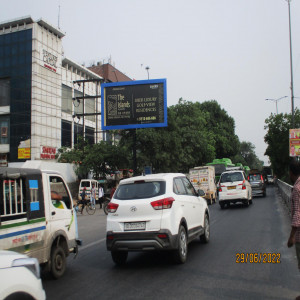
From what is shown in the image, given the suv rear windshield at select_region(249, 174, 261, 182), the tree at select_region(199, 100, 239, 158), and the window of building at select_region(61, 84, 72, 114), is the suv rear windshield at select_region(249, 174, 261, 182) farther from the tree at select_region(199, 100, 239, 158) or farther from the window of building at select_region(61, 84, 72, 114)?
the tree at select_region(199, 100, 239, 158)

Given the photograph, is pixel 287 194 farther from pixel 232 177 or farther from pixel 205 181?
pixel 205 181

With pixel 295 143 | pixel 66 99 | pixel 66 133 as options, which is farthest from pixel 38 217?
pixel 66 99

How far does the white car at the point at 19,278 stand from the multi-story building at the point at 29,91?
3977cm

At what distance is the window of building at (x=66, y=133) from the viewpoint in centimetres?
4903

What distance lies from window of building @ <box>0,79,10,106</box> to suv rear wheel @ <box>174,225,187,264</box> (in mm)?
42706

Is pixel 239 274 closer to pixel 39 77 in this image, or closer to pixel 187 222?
pixel 187 222

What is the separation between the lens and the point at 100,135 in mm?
63594

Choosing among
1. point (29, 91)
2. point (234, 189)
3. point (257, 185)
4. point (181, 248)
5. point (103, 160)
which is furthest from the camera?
point (29, 91)

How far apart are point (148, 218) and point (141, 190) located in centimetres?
66

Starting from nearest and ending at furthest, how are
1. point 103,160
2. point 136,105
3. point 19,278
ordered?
point 19,278 < point 136,105 < point 103,160

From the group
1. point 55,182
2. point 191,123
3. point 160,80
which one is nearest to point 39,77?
point 191,123

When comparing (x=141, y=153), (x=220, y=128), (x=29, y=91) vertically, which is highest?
(x=29, y=91)

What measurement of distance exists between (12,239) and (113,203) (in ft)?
7.64
